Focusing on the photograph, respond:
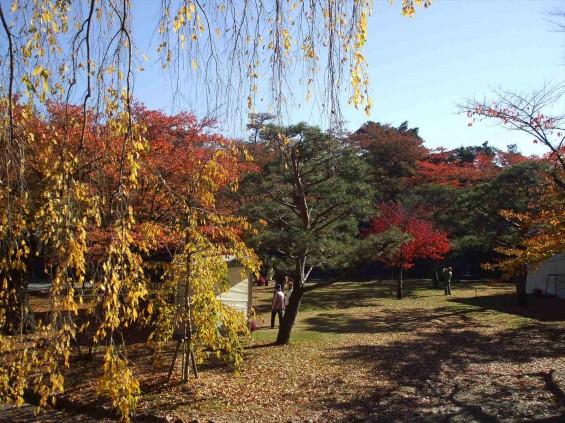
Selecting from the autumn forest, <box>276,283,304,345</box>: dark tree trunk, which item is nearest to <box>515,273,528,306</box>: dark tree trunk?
the autumn forest

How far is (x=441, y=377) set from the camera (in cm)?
786

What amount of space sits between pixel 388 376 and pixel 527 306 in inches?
410

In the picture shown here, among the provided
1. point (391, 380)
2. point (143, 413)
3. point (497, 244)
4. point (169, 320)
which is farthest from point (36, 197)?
point (497, 244)

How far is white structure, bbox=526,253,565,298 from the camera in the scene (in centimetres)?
1766

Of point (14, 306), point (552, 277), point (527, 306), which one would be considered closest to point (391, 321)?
point (527, 306)

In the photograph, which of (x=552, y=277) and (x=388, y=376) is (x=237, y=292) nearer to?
(x=388, y=376)

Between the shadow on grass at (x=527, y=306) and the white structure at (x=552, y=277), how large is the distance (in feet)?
1.41

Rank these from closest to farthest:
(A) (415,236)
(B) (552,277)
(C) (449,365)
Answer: (C) (449,365)
(B) (552,277)
(A) (415,236)

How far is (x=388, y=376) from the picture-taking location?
8.07 meters

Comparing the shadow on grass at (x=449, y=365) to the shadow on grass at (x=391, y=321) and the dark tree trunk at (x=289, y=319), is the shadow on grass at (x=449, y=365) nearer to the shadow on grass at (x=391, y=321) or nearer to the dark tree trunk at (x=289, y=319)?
the shadow on grass at (x=391, y=321)

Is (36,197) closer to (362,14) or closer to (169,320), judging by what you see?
(169,320)

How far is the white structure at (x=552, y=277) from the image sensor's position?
57.9ft

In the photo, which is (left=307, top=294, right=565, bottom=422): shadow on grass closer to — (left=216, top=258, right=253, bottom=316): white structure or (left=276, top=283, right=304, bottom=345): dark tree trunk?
(left=276, top=283, right=304, bottom=345): dark tree trunk

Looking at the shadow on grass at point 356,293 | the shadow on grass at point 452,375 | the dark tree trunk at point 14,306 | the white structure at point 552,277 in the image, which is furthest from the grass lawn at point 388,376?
the shadow on grass at point 356,293
